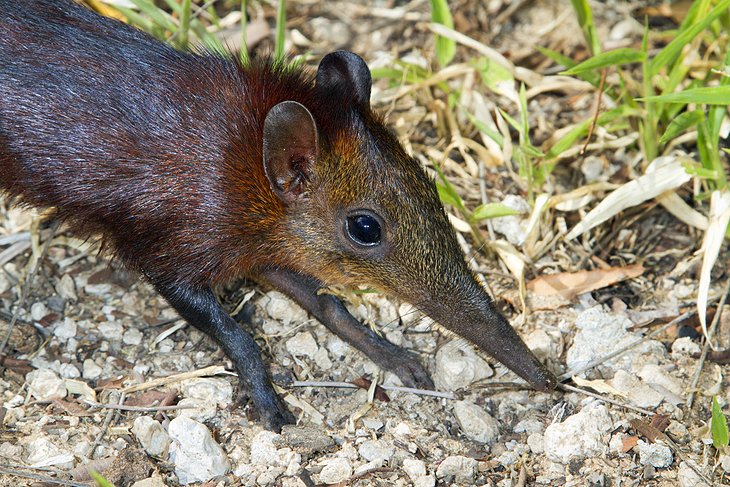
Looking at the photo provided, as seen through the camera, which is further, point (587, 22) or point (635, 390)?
point (587, 22)

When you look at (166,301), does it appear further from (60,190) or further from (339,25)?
(339,25)

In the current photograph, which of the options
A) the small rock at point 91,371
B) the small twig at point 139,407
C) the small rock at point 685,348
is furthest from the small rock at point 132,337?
the small rock at point 685,348

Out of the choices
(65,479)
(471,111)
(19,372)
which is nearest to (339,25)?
(471,111)

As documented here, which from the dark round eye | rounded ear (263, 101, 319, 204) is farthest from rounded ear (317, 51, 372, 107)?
the dark round eye

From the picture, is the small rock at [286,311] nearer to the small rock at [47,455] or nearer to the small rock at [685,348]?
the small rock at [47,455]

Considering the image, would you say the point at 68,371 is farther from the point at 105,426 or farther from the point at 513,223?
the point at 513,223

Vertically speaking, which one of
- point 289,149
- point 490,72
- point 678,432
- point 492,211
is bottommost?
point 678,432

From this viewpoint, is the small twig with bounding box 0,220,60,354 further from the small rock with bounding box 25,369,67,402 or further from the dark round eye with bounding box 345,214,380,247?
the dark round eye with bounding box 345,214,380,247

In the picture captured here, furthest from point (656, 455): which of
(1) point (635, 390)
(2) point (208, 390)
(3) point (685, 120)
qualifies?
(2) point (208, 390)
